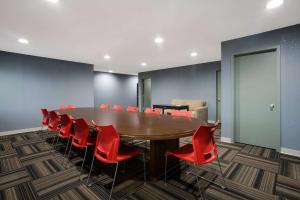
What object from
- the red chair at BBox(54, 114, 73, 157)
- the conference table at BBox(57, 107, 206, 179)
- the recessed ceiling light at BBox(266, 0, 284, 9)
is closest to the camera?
the conference table at BBox(57, 107, 206, 179)

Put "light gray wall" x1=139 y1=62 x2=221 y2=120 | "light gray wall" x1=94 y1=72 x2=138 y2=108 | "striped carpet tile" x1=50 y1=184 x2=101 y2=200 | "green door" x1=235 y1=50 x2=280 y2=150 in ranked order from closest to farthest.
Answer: "striped carpet tile" x1=50 y1=184 x2=101 y2=200
"green door" x1=235 y1=50 x2=280 y2=150
"light gray wall" x1=139 y1=62 x2=221 y2=120
"light gray wall" x1=94 y1=72 x2=138 y2=108

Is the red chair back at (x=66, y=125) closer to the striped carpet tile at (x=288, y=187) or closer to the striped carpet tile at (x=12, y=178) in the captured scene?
the striped carpet tile at (x=12, y=178)

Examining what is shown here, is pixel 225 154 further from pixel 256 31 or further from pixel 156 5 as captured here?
pixel 156 5

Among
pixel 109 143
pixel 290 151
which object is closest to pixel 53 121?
pixel 109 143

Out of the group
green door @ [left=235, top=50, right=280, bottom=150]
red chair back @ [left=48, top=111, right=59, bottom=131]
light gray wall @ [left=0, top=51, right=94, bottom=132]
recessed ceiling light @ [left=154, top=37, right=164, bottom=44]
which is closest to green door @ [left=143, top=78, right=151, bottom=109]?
light gray wall @ [left=0, top=51, right=94, bottom=132]

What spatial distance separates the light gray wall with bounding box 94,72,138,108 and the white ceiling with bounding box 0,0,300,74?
4.52 metres

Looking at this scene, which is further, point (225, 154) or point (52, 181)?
point (225, 154)

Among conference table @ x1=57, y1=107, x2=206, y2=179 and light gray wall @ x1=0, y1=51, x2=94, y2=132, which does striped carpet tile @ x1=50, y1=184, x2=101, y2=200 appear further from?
light gray wall @ x1=0, y1=51, x2=94, y2=132

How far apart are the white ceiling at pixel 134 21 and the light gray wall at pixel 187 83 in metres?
2.59

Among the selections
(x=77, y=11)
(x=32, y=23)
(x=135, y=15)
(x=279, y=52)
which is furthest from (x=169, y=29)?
(x=32, y=23)

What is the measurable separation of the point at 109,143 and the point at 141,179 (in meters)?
0.81

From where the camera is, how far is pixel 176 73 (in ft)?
24.9

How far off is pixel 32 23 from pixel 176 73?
5.95m

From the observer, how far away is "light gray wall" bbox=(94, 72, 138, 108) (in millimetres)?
8477
